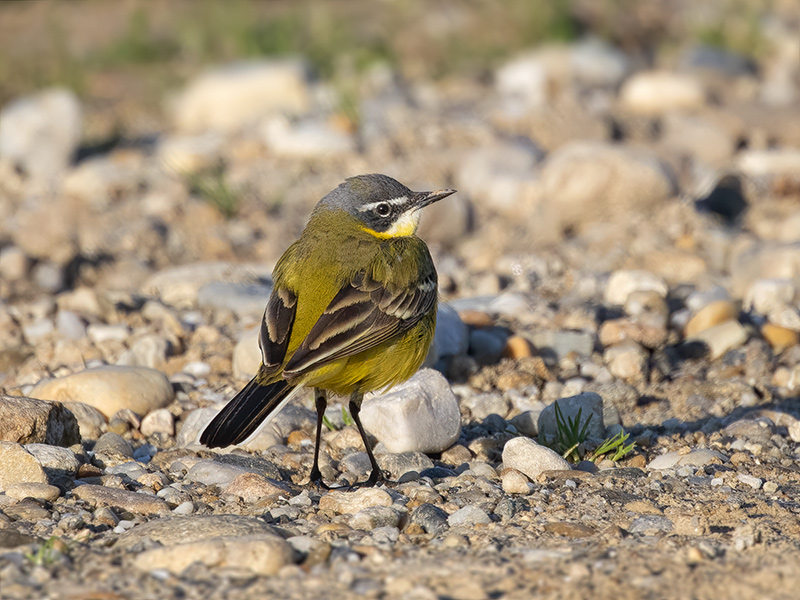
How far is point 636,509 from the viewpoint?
5.38 meters

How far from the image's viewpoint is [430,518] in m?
5.18

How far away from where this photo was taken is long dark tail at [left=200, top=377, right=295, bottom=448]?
213 inches

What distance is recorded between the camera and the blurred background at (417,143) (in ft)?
32.8

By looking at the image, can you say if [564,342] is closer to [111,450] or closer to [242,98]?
[111,450]

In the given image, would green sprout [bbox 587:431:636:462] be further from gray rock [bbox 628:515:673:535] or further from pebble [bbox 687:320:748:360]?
pebble [bbox 687:320:748:360]

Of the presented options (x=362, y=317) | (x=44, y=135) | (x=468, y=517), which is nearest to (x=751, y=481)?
(x=468, y=517)

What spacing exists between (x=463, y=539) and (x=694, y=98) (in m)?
9.96

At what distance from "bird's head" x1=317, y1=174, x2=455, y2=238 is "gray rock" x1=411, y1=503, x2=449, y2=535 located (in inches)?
85.8

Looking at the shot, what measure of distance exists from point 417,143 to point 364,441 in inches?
267

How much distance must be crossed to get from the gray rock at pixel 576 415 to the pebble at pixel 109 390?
2364 millimetres

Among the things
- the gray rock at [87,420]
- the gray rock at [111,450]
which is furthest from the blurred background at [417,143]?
the gray rock at [111,450]

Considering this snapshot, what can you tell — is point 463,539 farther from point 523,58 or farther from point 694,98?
point 523,58

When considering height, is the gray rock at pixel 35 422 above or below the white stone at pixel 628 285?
above

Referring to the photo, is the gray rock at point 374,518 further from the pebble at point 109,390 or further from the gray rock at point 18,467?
the pebble at point 109,390
